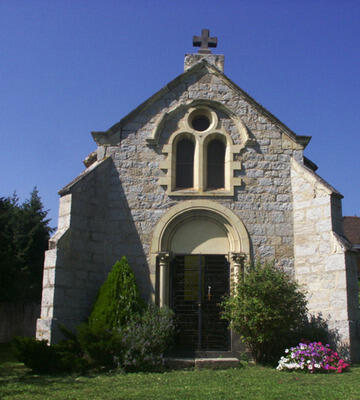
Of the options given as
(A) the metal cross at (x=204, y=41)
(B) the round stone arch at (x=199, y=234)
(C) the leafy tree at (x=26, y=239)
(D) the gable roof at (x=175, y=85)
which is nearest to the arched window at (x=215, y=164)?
(B) the round stone arch at (x=199, y=234)

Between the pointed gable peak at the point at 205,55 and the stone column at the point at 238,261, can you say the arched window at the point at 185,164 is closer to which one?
the stone column at the point at 238,261

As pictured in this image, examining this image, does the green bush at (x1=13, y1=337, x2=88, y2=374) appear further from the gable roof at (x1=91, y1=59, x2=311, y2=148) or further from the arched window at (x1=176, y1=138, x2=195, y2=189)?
the gable roof at (x1=91, y1=59, x2=311, y2=148)

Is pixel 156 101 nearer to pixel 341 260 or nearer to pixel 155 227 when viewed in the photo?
pixel 155 227

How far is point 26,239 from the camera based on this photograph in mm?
23781

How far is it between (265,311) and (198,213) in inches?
131

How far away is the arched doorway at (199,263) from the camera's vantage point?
41.7 ft

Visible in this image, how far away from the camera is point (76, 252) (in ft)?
40.6

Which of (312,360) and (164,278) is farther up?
(164,278)

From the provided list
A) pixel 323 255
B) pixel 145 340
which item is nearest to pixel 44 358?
pixel 145 340

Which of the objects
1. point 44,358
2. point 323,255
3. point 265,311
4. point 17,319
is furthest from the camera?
point 17,319

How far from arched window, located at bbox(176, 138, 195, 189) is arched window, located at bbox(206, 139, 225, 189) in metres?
0.47

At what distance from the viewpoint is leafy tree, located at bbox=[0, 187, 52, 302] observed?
73.0 feet

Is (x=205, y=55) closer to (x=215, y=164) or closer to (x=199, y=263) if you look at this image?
(x=215, y=164)

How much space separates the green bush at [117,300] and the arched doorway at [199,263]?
105 centimetres
